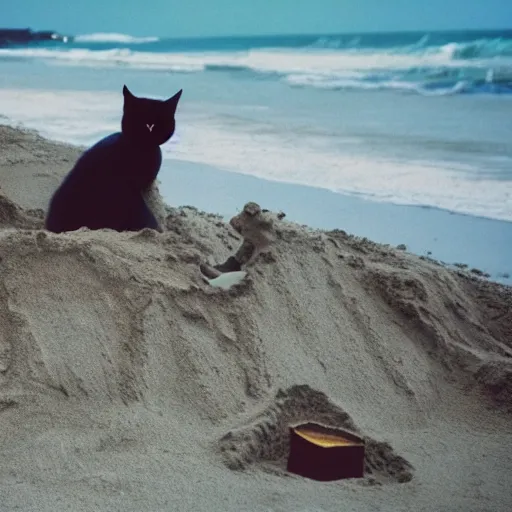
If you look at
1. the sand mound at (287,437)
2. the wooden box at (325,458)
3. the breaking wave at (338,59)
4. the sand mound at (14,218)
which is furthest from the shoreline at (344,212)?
the breaking wave at (338,59)

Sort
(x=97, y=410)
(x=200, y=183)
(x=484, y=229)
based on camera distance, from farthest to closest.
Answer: (x=200, y=183), (x=484, y=229), (x=97, y=410)

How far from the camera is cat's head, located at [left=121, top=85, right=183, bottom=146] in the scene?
8.74 feet

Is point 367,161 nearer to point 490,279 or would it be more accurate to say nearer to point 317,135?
point 317,135

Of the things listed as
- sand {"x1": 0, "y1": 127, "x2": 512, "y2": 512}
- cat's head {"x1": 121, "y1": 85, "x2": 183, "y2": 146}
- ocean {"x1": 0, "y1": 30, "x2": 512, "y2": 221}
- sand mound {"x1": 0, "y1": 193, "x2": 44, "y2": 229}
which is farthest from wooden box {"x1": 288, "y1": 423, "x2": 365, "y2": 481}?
ocean {"x1": 0, "y1": 30, "x2": 512, "y2": 221}

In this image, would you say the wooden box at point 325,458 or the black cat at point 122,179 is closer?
the wooden box at point 325,458

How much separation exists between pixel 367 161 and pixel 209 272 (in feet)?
9.03

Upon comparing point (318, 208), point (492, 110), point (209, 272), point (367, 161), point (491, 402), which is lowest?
point (491, 402)

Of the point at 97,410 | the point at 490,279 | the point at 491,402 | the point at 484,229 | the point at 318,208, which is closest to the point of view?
the point at 97,410

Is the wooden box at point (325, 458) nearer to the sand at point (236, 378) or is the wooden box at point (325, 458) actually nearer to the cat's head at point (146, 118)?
the sand at point (236, 378)

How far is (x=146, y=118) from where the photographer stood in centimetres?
266

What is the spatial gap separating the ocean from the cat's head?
1515 millimetres

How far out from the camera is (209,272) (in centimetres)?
225


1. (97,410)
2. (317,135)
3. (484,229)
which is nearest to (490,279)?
(484,229)

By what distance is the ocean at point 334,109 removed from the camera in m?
4.40
